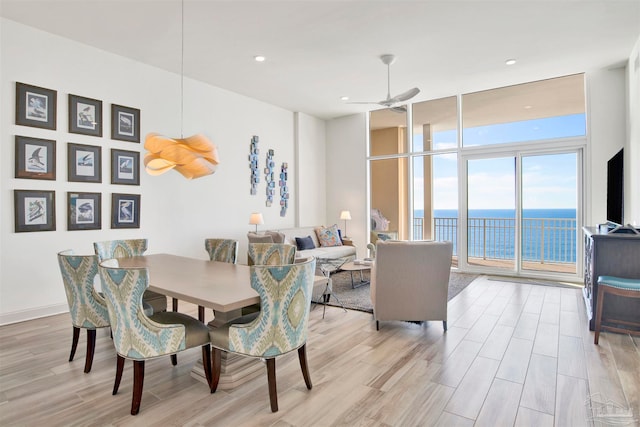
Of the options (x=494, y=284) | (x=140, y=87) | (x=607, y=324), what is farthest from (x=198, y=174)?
(x=494, y=284)

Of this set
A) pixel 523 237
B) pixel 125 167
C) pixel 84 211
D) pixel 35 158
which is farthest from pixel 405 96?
pixel 35 158

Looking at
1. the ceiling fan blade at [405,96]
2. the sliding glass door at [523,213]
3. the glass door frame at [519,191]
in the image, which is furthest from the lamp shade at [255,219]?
the sliding glass door at [523,213]

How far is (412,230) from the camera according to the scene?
7211mm

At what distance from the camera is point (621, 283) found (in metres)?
3.10

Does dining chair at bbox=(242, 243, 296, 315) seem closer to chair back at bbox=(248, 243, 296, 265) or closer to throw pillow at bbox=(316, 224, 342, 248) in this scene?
chair back at bbox=(248, 243, 296, 265)

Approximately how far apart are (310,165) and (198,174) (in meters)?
4.97

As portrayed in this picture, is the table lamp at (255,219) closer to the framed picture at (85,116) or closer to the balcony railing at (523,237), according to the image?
the framed picture at (85,116)

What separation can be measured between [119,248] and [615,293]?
4718 mm

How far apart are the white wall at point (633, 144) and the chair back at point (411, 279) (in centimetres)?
268

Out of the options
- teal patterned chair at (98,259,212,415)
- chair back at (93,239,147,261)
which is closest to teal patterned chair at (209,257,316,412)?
teal patterned chair at (98,259,212,415)

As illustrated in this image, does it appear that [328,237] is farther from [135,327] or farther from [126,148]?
[135,327]

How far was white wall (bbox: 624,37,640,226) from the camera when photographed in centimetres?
420

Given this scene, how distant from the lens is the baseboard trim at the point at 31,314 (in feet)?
12.1

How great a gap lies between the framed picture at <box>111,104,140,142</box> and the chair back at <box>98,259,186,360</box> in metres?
3.15
